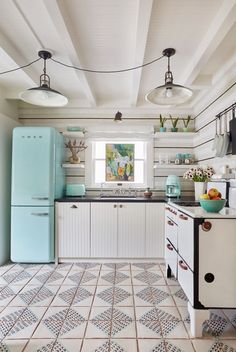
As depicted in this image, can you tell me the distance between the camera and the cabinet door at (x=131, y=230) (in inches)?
134

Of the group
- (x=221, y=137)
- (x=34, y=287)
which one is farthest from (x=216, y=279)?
(x=34, y=287)

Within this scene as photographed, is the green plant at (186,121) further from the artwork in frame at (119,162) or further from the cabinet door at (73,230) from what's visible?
the cabinet door at (73,230)

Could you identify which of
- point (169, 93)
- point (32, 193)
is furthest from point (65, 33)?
point (32, 193)

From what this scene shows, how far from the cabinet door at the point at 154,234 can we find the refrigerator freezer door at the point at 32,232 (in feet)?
4.69

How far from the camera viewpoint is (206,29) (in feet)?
6.70

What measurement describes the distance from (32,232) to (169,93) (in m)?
2.59

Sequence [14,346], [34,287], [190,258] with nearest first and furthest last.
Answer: [14,346]
[190,258]
[34,287]

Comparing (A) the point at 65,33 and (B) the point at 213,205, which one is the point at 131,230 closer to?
(B) the point at 213,205

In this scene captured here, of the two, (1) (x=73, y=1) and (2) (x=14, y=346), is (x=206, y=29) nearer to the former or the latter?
(1) (x=73, y=1)

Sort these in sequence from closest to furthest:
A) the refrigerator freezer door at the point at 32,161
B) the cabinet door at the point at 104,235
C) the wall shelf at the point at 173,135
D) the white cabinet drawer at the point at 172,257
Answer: the white cabinet drawer at the point at 172,257, the refrigerator freezer door at the point at 32,161, the cabinet door at the point at 104,235, the wall shelf at the point at 173,135

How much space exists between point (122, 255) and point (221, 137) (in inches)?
82.5

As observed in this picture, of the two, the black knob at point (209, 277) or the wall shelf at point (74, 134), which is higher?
the wall shelf at point (74, 134)

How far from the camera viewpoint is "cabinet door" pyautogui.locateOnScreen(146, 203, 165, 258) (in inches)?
134

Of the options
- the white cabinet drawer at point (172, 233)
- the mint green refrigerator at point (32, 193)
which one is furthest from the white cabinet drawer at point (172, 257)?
the mint green refrigerator at point (32, 193)
